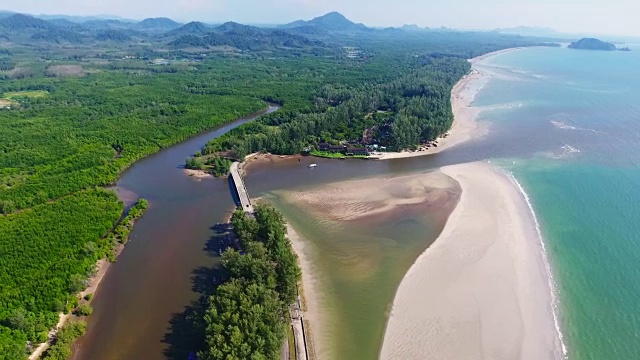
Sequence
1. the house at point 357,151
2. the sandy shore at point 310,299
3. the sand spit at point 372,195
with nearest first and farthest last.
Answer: the sandy shore at point 310,299, the sand spit at point 372,195, the house at point 357,151

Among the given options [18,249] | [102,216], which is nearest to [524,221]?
A: [102,216]

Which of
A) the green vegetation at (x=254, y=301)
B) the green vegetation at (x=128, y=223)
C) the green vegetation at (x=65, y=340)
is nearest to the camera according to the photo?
the green vegetation at (x=254, y=301)

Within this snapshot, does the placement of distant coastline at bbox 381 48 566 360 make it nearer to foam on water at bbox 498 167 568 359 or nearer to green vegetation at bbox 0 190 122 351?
foam on water at bbox 498 167 568 359

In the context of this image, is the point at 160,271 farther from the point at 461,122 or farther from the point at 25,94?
the point at 25,94

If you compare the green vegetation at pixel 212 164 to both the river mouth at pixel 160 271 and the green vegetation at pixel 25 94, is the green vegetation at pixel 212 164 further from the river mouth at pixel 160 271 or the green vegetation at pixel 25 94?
the green vegetation at pixel 25 94

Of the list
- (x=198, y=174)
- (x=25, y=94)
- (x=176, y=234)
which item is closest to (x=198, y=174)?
(x=198, y=174)

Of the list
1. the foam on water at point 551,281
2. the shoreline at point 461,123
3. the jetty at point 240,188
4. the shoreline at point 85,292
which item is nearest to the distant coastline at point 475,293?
the foam on water at point 551,281

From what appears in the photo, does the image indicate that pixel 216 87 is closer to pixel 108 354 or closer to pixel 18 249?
pixel 18 249
